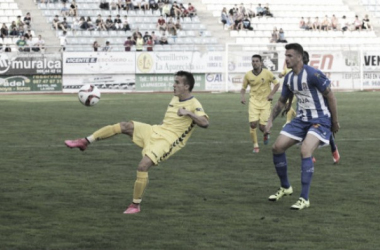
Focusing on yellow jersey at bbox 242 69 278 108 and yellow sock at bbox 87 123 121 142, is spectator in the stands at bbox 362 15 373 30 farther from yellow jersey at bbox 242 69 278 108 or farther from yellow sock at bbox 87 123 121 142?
yellow sock at bbox 87 123 121 142

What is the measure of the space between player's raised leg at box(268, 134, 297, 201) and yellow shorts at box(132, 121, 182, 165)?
51.4 inches

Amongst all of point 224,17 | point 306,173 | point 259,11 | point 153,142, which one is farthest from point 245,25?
point 153,142

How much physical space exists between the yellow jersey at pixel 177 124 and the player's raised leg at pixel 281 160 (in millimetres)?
1082

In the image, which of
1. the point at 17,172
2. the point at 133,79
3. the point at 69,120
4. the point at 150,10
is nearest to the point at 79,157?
the point at 17,172

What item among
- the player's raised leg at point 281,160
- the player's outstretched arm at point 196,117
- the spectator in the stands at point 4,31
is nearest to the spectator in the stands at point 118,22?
the spectator in the stands at point 4,31

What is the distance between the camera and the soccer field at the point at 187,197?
845 cm

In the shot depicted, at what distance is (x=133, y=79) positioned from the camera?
42.8 metres

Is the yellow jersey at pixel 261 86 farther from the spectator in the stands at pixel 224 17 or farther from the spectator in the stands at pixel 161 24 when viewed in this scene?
the spectator in the stands at pixel 224 17

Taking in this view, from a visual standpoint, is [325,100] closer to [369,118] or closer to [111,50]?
[369,118]

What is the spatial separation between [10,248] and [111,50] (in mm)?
35210

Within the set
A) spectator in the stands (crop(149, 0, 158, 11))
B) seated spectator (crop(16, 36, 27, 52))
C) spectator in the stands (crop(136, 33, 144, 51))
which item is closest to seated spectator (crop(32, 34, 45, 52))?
seated spectator (crop(16, 36, 27, 52))

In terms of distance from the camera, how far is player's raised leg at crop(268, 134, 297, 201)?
10.7 m

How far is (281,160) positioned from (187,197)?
1288mm

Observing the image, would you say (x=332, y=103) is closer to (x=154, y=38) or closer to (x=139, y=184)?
(x=139, y=184)
